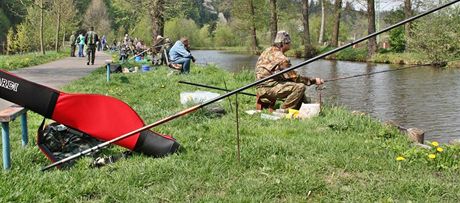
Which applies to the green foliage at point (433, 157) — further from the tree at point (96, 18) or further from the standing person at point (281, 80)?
the tree at point (96, 18)

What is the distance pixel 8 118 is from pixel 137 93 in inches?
236

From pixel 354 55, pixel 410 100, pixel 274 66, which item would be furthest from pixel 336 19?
pixel 274 66

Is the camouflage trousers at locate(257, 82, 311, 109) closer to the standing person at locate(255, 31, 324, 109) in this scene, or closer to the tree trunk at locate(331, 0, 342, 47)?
the standing person at locate(255, 31, 324, 109)

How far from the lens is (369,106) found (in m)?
11.1

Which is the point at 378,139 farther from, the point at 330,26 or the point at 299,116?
the point at 330,26

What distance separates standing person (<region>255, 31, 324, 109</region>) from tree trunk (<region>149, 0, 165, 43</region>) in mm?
15104

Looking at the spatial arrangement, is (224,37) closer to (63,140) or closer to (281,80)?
(281,80)

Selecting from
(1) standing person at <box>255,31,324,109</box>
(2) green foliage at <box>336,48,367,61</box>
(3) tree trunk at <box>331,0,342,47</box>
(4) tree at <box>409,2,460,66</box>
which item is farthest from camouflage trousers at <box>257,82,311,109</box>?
(3) tree trunk at <box>331,0,342,47</box>

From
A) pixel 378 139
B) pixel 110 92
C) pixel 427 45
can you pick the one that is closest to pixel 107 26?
pixel 427 45

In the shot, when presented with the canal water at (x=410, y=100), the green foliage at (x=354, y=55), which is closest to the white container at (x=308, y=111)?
the canal water at (x=410, y=100)

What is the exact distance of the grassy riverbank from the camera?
381cm

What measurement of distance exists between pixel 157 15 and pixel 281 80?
50.9 feet

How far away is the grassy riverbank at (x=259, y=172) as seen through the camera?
3811 mm

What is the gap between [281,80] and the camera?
8055 mm
